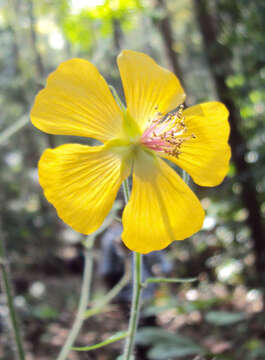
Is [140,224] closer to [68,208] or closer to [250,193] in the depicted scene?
[68,208]

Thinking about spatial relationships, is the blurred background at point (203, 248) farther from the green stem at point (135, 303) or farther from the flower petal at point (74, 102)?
the green stem at point (135, 303)

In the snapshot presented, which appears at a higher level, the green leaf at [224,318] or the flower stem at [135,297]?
the flower stem at [135,297]

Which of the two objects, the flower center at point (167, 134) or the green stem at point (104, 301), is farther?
the green stem at point (104, 301)

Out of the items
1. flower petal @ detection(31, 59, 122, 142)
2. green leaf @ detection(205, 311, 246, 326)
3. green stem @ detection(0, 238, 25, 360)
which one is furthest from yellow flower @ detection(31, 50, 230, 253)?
green leaf @ detection(205, 311, 246, 326)

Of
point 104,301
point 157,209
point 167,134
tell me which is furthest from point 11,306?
point 167,134

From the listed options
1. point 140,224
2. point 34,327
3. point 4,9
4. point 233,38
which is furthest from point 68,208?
point 4,9

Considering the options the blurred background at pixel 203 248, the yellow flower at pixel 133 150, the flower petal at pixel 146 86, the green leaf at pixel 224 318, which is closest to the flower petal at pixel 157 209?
the yellow flower at pixel 133 150

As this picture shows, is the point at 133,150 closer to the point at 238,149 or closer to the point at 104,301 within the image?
the point at 104,301
